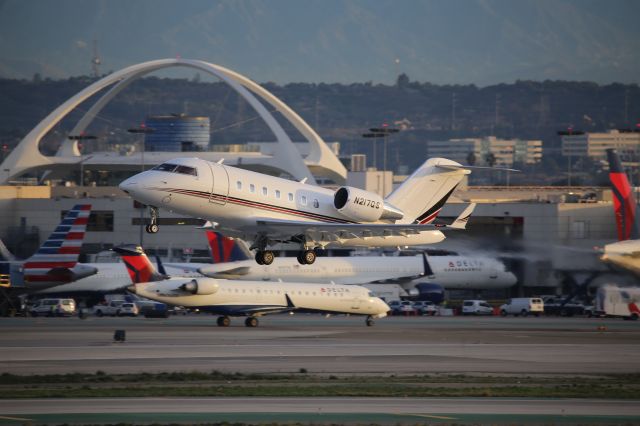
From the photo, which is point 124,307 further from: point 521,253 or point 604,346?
point 604,346

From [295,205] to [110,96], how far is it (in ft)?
388

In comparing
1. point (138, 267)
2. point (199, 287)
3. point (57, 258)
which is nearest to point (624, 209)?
point (199, 287)

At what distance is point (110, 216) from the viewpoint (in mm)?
101125

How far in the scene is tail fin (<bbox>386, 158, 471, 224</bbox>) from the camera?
1804 inches

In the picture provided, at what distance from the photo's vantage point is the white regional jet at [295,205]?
3819 centimetres

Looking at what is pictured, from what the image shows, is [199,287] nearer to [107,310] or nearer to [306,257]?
[107,310]

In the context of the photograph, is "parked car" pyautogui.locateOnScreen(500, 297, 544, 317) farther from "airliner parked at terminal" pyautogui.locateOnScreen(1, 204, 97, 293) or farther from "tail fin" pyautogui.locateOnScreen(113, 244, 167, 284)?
"airliner parked at terminal" pyautogui.locateOnScreen(1, 204, 97, 293)

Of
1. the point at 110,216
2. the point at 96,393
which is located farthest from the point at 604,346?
the point at 110,216

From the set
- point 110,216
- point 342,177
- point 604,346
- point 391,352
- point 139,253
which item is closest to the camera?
point 391,352

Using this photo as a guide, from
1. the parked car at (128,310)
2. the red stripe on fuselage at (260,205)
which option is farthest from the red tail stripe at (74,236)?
the red stripe on fuselage at (260,205)

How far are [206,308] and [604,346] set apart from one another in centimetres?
2293

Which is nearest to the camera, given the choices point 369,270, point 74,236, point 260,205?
point 260,205

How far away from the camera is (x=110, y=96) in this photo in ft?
508

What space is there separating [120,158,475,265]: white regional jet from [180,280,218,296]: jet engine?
772 inches
